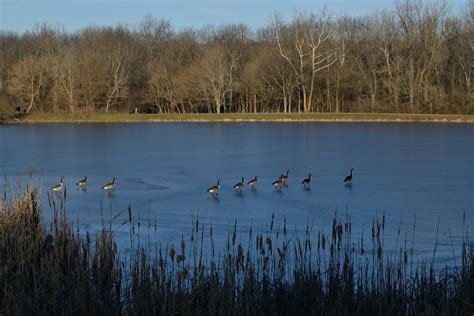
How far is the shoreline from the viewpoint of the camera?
48.1 m

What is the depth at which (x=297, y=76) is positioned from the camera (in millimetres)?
56469

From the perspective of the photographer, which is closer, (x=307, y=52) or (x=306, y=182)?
(x=306, y=182)

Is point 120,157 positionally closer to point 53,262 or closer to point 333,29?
point 53,262

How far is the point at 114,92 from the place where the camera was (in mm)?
58875

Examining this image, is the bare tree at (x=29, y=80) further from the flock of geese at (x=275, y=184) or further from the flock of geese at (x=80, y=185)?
the flock of geese at (x=275, y=184)

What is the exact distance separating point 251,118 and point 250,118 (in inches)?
3.7

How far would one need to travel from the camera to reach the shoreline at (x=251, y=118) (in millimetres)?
48125

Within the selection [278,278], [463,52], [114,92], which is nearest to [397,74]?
[463,52]

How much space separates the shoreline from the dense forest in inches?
117

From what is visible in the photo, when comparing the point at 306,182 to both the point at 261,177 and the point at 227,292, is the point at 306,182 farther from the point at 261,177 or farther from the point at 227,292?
the point at 227,292

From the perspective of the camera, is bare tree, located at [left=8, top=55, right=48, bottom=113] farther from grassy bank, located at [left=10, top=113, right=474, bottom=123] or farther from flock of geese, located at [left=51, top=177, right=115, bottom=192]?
flock of geese, located at [left=51, top=177, right=115, bottom=192]

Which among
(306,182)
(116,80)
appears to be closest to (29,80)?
(116,80)

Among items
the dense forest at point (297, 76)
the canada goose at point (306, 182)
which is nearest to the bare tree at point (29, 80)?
the dense forest at point (297, 76)

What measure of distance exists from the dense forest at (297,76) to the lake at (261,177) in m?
18.9
